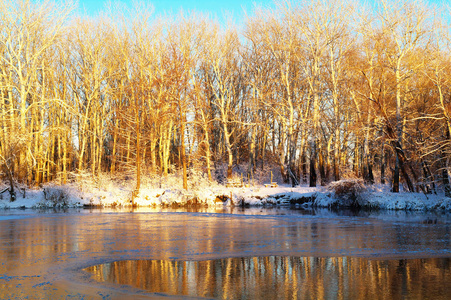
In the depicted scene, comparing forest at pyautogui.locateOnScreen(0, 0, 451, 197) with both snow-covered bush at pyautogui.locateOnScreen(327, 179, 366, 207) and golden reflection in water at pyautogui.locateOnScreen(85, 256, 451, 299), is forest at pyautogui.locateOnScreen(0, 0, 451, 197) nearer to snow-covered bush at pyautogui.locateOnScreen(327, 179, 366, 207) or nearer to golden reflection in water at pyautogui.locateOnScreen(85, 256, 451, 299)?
snow-covered bush at pyautogui.locateOnScreen(327, 179, 366, 207)

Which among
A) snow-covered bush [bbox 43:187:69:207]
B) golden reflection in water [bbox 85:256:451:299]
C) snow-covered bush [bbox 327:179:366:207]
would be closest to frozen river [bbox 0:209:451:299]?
golden reflection in water [bbox 85:256:451:299]

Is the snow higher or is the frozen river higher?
the snow

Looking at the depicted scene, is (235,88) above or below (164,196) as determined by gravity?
above

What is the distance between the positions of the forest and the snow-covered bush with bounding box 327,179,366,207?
2414 mm

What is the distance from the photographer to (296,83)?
4384cm

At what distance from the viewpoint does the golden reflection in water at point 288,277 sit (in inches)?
321

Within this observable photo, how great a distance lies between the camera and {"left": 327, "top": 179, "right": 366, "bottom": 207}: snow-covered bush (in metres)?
30.4

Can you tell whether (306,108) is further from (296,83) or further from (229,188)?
(229,188)

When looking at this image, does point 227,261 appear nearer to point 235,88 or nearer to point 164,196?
point 164,196

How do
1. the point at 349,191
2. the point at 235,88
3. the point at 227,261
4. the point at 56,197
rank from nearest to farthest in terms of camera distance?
the point at 227,261 < the point at 349,191 < the point at 56,197 < the point at 235,88

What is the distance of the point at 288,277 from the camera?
9.39 meters

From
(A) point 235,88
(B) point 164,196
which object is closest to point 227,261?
(B) point 164,196

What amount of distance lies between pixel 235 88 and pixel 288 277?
43.8 metres

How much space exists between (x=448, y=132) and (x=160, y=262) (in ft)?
77.4
